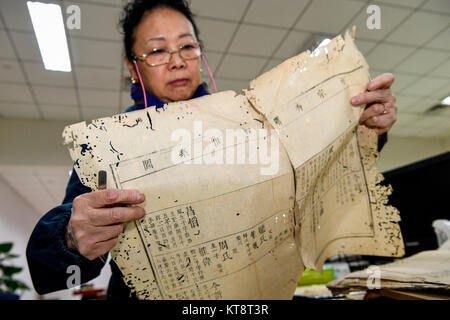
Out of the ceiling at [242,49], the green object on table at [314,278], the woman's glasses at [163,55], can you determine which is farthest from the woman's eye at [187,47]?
the green object on table at [314,278]

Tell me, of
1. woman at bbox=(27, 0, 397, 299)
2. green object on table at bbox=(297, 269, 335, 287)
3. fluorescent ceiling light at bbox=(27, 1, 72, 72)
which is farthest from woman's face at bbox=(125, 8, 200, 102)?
green object on table at bbox=(297, 269, 335, 287)

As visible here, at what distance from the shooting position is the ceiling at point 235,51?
60 cm

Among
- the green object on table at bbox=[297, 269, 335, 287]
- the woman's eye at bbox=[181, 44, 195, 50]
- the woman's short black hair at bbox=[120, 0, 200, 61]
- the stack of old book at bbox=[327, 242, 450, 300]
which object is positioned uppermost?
the woman's short black hair at bbox=[120, 0, 200, 61]

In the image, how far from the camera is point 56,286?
37cm

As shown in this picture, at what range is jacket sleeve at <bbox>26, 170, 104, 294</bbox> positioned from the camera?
1.10 ft

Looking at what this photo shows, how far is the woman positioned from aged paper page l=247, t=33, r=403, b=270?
0.04 meters

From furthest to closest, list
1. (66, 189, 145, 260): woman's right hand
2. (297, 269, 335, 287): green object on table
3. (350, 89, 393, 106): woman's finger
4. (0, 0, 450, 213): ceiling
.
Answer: (297, 269, 335, 287): green object on table → (0, 0, 450, 213): ceiling → (350, 89, 393, 106): woman's finger → (66, 189, 145, 260): woman's right hand

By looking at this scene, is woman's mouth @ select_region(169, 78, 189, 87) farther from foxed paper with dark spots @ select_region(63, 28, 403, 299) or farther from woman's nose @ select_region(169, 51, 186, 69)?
foxed paper with dark spots @ select_region(63, 28, 403, 299)

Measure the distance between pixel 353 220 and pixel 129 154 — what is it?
351mm

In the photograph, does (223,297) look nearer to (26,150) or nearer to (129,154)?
(129,154)

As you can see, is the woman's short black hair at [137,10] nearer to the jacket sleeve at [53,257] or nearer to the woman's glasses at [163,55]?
the woman's glasses at [163,55]

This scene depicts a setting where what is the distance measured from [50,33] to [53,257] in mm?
443
